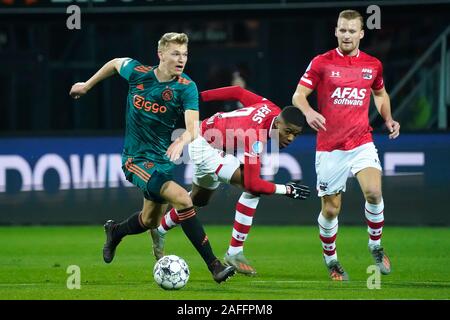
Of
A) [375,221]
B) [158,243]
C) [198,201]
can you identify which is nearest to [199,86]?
[198,201]

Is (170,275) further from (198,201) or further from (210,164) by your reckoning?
(198,201)

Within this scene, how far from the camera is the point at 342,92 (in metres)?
10.2

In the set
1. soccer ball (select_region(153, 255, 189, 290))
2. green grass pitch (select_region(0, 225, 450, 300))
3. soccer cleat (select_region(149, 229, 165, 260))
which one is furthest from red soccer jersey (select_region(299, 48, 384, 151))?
soccer ball (select_region(153, 255, 189, 290))

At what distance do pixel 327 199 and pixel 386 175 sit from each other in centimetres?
521

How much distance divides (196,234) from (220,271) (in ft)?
1.20

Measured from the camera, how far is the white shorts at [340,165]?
1020 centimetres

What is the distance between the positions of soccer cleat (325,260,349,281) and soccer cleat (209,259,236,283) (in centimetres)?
127

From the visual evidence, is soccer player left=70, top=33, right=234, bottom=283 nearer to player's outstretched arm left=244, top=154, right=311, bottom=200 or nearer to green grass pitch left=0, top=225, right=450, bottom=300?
green grass pitch left=0, top=225, right=450, bottom=300

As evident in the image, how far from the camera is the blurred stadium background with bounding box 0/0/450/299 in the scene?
48.2 feet

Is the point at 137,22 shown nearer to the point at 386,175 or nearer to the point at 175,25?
the point at 175,25

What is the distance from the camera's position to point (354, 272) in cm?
1045

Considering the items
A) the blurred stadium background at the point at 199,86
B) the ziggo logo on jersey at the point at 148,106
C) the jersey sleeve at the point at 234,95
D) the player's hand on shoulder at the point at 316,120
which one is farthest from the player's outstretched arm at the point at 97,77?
the blurred stadium background at the point at 199,86

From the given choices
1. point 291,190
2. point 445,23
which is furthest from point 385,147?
point 291,190

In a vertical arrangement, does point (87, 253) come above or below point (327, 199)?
below
